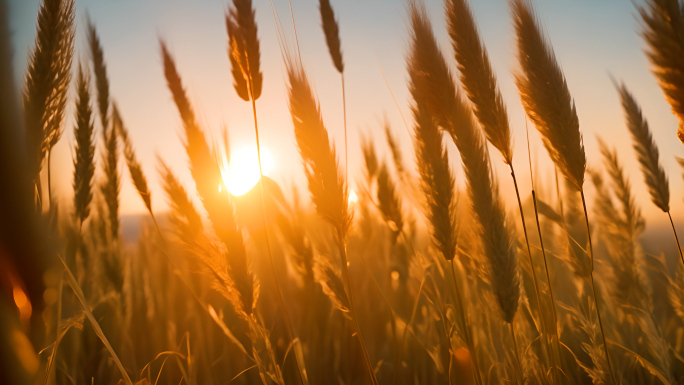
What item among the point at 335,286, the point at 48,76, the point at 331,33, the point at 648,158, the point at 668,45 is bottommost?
the point at 335,286

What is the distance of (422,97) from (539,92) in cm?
26

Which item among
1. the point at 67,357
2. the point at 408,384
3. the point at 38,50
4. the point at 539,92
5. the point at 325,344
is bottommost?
the point at 408,384

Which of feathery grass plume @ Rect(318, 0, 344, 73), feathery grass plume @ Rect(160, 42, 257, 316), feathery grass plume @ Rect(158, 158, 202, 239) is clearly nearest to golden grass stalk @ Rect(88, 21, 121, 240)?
feathery grass plume @ Rect(158, 158, 202, 239)

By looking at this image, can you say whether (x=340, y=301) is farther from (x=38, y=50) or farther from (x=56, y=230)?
(x=38, y=50)

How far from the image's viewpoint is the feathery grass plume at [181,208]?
2.85ft

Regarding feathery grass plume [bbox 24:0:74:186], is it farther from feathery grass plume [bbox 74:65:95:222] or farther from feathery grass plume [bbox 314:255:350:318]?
feathery grass plume [bbox 314:255:350:318]

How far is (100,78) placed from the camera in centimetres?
116

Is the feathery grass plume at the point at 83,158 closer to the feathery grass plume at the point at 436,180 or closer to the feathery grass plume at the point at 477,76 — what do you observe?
the feathery grass plume at the point at 436,180

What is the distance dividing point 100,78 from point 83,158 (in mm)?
380

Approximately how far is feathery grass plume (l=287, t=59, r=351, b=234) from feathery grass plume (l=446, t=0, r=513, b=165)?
1.19 ft

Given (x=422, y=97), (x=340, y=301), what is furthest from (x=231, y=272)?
(x=422, y=97)

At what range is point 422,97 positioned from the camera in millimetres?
828

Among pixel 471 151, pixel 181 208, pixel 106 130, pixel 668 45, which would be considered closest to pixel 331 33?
pixel 471 151

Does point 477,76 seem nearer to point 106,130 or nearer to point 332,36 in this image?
point 332,36
